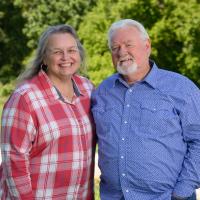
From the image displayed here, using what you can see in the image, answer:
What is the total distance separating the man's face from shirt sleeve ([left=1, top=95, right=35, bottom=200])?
27.0 inches

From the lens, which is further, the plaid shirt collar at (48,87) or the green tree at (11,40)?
the green tree at (11,40)

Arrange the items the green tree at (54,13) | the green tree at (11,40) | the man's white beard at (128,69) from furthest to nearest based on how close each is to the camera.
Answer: the green tree at (11,40) < the green tree at (54,13) < the man's white beard at (128,69)

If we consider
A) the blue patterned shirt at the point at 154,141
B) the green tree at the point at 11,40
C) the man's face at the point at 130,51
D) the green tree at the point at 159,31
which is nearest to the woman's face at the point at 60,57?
the man's face at the point at 130,51

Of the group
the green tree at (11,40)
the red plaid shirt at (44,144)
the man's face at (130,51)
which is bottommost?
the green tree at (11,40)

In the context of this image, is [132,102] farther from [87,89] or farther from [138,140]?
[87,89]

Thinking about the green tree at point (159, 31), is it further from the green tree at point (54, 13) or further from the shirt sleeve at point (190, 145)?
the shirt sleeve at point (190, 145)

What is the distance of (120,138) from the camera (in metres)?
3.49

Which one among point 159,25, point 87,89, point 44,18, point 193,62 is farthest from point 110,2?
point 87,89

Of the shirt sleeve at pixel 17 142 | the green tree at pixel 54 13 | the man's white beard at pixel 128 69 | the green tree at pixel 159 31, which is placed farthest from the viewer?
the green tree at pixel 54 13

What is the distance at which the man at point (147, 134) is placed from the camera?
344 cm

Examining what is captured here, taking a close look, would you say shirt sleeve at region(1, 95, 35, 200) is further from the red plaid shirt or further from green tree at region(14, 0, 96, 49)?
green tree at region(14, 0, 96, 49)

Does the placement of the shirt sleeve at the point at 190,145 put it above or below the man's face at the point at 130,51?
below

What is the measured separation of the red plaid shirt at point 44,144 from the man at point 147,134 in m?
0.17

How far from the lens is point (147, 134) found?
345cm
